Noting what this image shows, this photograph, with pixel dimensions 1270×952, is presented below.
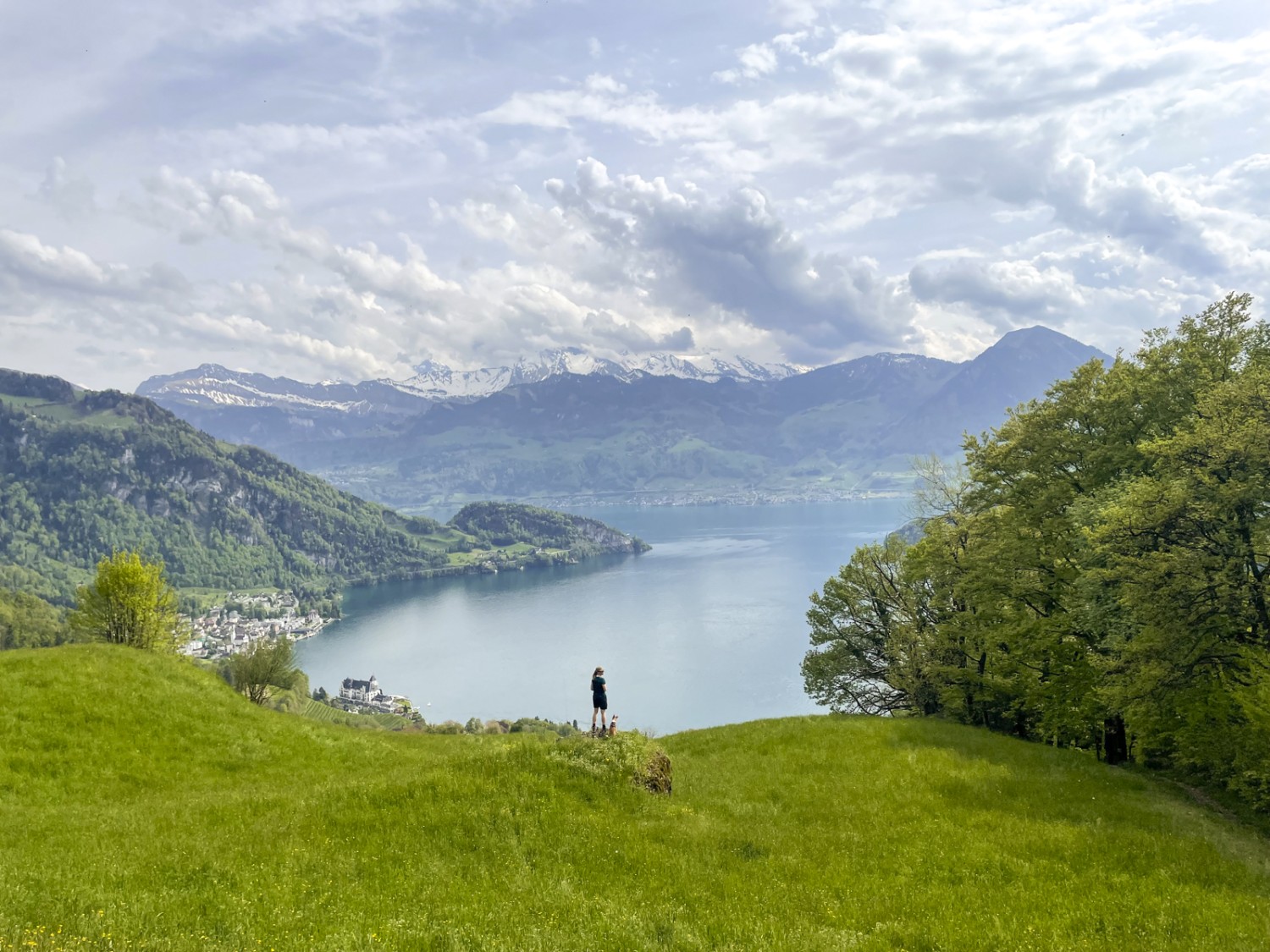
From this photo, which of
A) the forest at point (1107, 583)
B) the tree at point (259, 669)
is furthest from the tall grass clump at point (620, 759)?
the tree at point (259, 669)

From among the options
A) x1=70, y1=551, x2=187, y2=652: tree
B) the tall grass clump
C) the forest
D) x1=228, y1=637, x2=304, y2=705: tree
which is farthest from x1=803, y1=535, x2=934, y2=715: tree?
x1=70, y1=551, x2=187, y2=652: tree

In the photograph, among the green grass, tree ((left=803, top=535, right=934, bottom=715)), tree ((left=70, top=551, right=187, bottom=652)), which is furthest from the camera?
tree ((left=70, top=551, right=187, bottom=652))

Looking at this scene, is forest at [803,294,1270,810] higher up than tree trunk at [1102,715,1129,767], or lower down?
higher up

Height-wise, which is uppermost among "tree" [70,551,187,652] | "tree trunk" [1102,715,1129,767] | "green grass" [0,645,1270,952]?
"tree" [70,551,187,652]

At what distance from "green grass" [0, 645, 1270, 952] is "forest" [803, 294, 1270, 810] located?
3.33m

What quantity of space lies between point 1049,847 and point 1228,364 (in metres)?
24.7

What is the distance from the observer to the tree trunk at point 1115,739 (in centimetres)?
2873

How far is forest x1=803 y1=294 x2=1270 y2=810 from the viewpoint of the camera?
21719 mm

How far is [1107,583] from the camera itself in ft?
85.6

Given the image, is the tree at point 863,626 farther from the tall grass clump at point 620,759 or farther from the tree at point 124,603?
the tree at point 124,603

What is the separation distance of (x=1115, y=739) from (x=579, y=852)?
26.6 m

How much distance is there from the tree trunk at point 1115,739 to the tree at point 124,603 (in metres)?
58.1

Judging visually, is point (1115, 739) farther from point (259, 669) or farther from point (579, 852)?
point (259, 669)

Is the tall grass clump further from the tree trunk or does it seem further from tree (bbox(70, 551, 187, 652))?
tree (bbox(70, 551, 187, 652))
